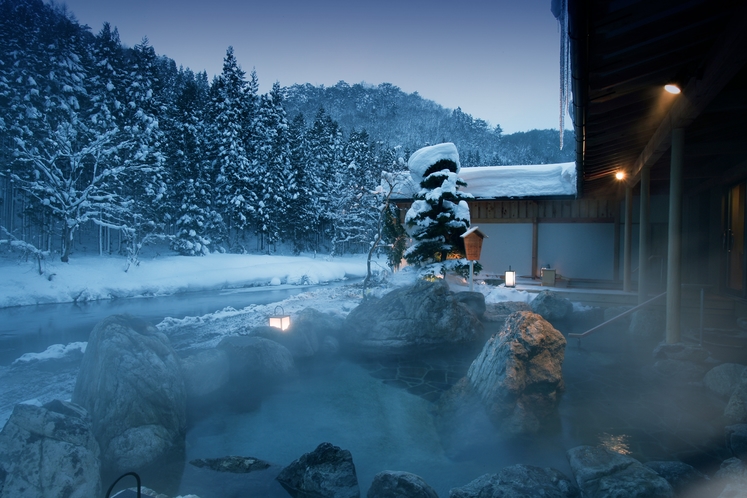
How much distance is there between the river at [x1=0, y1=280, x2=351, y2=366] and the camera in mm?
10805

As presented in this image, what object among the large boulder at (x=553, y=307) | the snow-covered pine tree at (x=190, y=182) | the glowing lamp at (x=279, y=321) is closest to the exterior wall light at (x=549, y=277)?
the large boulder at (x=553, y=307)

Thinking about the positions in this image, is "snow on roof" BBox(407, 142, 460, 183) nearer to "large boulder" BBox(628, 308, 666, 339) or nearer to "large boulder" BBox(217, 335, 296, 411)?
"large boulder" BBox(628, 308, 666, 339)

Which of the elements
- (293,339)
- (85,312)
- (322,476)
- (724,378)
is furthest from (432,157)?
(85,312)

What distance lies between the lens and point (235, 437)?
222 inches

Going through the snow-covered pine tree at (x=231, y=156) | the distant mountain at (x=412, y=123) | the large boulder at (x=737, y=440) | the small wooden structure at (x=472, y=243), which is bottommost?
the large boulder at (x=737, y=440)

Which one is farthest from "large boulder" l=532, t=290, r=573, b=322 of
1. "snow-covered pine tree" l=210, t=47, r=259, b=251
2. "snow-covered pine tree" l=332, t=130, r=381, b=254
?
"snow-covered pine tree" l=332, t=130, r=381, b=254

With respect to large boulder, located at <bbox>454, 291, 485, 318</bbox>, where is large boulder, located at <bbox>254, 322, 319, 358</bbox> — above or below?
below

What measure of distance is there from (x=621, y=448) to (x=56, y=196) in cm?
2358

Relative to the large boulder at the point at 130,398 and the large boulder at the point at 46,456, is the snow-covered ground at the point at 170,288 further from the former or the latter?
the large boulder at the point at 46,456

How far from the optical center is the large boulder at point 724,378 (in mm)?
5609

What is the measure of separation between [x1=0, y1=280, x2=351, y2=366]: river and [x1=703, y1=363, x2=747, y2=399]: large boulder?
41.4 ft

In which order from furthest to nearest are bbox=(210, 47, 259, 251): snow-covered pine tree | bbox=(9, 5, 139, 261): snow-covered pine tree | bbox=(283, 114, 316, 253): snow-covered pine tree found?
bbox=(283, 114, 316, 253): snow-covered pine tree
bbox=(210, 47, 259, 251): snow-covered pine tree
bbox=(9, 5, 139, 261): snow-covered pine tree

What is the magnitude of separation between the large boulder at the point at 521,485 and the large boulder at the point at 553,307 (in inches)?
322

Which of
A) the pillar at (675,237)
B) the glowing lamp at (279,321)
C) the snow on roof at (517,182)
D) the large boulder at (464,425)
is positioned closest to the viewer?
the large boulder at (464,425)
